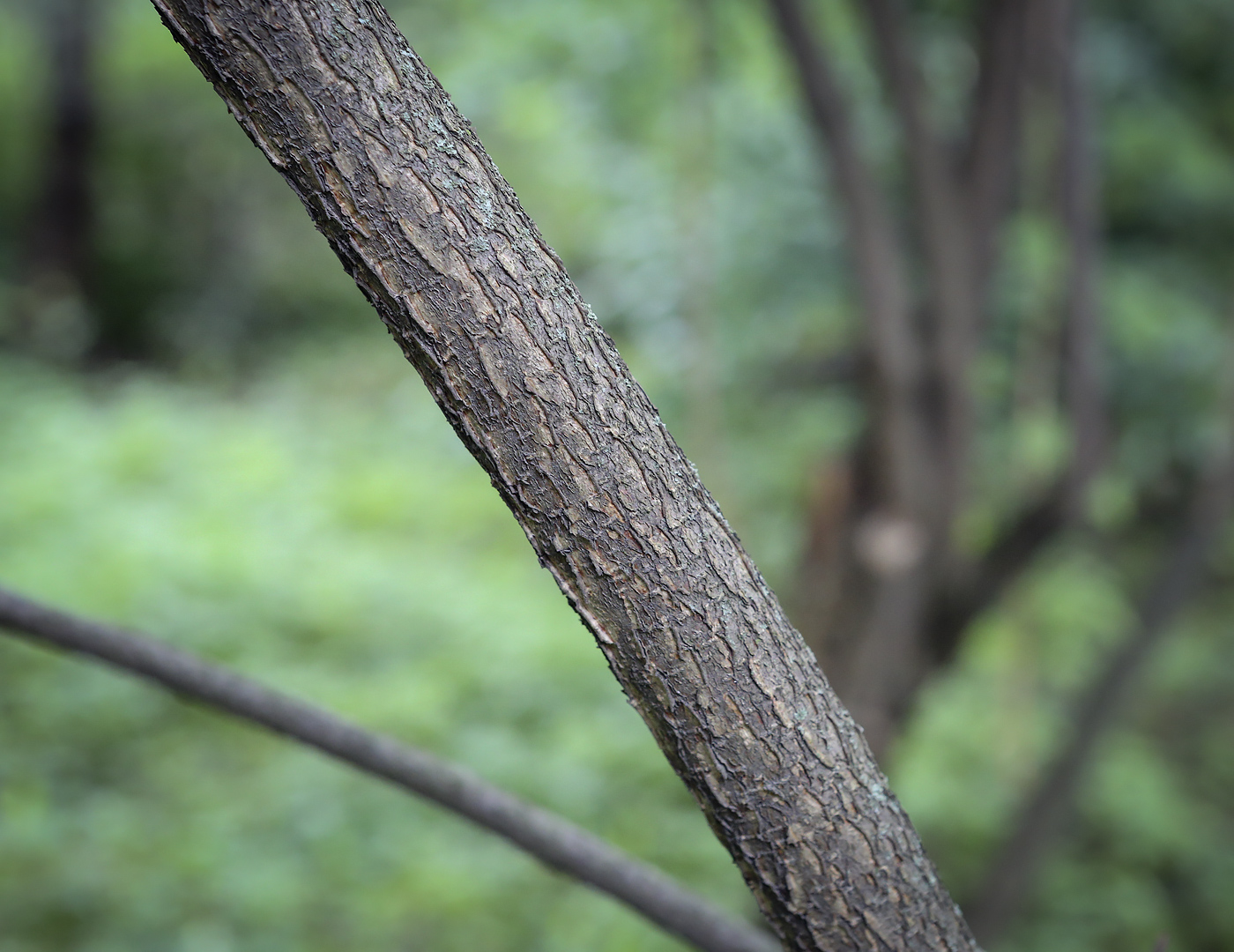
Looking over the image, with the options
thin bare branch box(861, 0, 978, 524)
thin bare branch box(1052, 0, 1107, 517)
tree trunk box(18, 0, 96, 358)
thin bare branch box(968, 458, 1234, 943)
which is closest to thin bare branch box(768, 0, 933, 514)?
thin bare branch box(861, 0, 978, 524)

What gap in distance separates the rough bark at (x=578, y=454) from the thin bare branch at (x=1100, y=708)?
193cm

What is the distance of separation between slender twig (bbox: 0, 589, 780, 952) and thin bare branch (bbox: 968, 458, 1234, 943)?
1796 mm

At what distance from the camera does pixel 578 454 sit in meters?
0.64

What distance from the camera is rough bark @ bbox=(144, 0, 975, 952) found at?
0.59 meters

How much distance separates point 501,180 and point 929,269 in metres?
1.82

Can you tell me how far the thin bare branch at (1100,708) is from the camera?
2396 millimetres

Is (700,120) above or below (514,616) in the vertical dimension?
above

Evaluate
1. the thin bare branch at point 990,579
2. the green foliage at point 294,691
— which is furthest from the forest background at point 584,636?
the thin bare branch at point 990,579

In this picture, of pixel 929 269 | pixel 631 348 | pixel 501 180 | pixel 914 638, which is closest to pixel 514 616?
pixel 631 348

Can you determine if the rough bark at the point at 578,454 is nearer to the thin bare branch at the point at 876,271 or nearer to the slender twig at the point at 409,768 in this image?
the slender twig at the point at 409,768

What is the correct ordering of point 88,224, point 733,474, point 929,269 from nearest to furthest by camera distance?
1. point 929,269
2. point 733,474
3. point 88,224

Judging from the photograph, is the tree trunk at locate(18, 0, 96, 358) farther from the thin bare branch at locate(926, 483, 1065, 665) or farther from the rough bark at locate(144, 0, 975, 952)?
the rough bark at locate(144, 0, 975, 952)

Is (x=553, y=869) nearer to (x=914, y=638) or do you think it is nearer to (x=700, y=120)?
(x=914, y=638)

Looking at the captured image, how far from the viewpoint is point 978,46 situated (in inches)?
89.4
